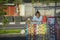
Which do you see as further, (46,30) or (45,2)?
(45,2)

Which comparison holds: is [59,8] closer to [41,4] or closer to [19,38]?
[41,4]

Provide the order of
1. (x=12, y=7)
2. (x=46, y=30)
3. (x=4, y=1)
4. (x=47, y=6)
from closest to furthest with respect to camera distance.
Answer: (x=46, y=30), (x=4, y=1), (x=47, y=6), (x=12, y=7)

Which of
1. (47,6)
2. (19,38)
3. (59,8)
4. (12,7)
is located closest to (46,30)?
(19,38)

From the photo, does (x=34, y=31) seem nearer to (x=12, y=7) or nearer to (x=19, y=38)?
(x=19, y=38)

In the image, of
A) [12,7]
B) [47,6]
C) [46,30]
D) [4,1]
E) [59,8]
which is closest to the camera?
[46,30]

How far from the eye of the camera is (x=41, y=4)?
47.7 ft

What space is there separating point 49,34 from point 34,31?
54cm

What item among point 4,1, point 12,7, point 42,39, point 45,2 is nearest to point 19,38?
point 4,1

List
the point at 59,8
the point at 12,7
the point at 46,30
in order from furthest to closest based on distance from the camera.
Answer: the point at 12,7 → the point at 59,8 → the point at 46,30

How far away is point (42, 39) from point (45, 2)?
5.24 meters

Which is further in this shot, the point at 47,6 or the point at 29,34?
the point at 47,6

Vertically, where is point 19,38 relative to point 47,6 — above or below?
below

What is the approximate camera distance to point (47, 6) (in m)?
14.1

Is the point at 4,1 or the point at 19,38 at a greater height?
the point at 4,1
